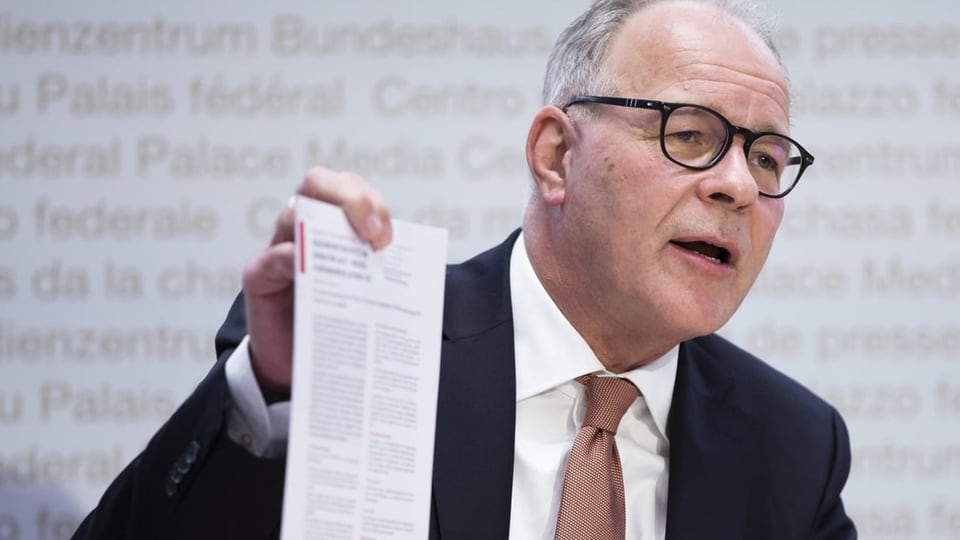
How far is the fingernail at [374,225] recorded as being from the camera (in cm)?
117

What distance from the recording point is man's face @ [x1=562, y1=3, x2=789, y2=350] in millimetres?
1729

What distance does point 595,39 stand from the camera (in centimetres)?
193

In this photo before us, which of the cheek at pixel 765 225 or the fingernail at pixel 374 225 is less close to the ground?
the cheek at pixel 765 225

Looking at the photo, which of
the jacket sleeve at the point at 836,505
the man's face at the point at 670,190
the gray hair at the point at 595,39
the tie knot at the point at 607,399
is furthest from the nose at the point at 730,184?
the jacket sleeve at the point at 836,505

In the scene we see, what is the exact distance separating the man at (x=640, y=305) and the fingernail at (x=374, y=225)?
1.56 ft

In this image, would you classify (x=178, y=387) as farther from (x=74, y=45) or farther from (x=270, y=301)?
(x=270, y=301)

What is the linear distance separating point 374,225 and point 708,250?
0.77 m

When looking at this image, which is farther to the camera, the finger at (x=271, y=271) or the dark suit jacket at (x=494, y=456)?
the dark suit jacket at (x=494, y=456)

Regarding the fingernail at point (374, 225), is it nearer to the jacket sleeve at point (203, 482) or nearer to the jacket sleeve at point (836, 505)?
the jacket sleeve at point (203, 482)

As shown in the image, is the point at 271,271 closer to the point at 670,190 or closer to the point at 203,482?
the point at 203,482

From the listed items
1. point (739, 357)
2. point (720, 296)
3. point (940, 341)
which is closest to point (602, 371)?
point (720, 296)

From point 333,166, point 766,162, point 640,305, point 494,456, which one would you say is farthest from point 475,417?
point 333,166

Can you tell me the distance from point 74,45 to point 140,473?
184 cm

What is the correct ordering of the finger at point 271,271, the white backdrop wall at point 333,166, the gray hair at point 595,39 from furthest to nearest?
the white backdrop wall at point 333,166, the gray hair at point 595,39, the finger at point 271,271
